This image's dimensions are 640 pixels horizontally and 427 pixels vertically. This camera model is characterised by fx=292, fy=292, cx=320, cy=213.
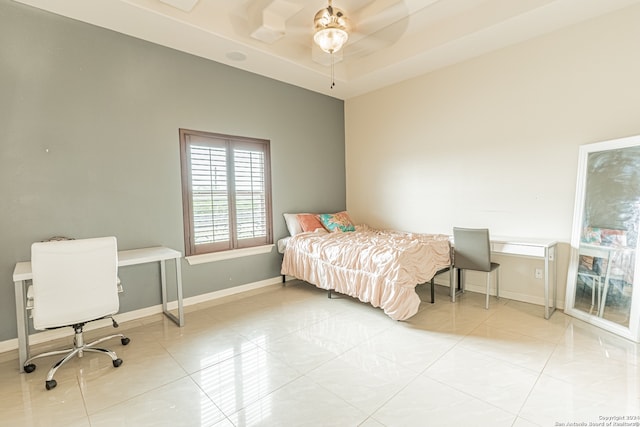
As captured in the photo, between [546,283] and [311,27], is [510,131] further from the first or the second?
[311,27]

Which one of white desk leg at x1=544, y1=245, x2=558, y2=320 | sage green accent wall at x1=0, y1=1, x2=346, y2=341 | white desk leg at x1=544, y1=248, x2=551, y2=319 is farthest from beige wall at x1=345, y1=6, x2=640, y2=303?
sage green accent wall at x1=0, y1=1, x2=346, y2=341

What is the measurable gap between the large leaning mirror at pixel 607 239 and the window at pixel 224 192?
355 cm

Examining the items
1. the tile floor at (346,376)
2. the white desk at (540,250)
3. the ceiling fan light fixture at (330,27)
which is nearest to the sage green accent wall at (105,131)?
the tile floor at (346,376)

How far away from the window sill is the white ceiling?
Answer: 2.39m

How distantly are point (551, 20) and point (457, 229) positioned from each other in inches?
86.7

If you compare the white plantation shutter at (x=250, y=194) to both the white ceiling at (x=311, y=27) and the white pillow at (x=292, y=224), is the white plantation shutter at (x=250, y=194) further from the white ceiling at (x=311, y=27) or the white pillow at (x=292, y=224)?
the white ceiling at (x=311, y=27)

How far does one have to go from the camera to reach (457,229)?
3.23m

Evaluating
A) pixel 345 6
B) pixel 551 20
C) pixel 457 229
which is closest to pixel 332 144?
pixel 345 6

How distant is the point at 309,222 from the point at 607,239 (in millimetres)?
3216

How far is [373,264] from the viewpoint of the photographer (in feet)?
9.81

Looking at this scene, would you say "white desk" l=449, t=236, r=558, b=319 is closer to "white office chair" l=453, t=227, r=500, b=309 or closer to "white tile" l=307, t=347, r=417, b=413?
"white office chair" l=453, t=227, r=500, b=309

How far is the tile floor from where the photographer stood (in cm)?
168

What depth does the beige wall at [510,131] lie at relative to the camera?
2.78 meters

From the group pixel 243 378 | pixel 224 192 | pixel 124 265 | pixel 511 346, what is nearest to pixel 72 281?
pixel 124 265
